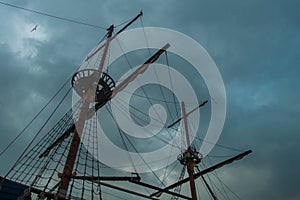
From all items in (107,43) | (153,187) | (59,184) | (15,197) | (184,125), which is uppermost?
(184,125)

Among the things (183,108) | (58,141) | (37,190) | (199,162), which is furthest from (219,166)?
(37,190)

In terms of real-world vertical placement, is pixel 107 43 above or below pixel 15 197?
above

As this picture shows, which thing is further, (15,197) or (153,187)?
(153,187)

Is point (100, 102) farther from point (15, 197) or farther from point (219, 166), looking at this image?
point (219, 166)

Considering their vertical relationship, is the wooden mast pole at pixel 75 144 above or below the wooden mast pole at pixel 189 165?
below

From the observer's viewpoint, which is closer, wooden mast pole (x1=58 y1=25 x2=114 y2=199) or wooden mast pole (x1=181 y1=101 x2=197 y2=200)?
wooden mast pole (x1=58 y1=25 x2=114 y2=199)

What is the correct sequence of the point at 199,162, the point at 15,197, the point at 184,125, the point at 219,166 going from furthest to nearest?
the point at 184,125 → the point at 199,162 → the point at 219,166 → the point at 15,197

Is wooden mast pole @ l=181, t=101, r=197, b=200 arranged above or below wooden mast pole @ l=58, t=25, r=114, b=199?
above

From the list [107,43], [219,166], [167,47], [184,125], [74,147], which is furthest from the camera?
[184,125]

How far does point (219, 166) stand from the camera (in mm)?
20719

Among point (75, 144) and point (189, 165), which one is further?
point (189, 165)

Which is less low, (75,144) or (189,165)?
(189,165)

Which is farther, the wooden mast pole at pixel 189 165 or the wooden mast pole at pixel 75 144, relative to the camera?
the wooden mast pole at pixel 189 165

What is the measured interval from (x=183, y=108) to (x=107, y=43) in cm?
1408
